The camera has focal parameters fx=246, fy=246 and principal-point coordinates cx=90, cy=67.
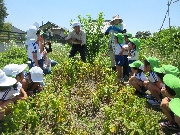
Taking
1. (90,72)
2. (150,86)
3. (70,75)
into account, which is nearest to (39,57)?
(70,75)

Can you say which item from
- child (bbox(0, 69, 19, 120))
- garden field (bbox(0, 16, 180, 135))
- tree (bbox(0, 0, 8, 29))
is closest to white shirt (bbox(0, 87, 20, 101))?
child (bbox(0, 69, 19, 120))

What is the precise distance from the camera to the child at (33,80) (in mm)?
4227

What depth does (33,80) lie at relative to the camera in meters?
4.23

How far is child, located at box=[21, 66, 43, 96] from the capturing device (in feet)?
13.9

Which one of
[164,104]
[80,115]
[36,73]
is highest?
[36,73]

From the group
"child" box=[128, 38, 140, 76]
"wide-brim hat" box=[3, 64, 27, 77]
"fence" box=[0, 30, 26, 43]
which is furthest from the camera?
"fence" box=[0, 30, 26, 43]

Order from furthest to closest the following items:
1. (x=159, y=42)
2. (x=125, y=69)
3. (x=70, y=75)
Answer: (x=159, y=42), (x=125, y=69), (x=70, y=75)

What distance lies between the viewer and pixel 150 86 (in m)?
4.51

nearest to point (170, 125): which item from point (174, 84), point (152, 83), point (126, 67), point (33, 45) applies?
point (174, 84)

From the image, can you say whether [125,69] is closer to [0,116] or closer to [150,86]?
[150,86]

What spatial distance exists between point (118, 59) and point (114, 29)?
1046 millimetres

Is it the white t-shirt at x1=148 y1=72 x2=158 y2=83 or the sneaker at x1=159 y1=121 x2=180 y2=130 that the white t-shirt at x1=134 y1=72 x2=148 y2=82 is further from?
the sneaker at x1=159 y1=121 x2=180 y2=130

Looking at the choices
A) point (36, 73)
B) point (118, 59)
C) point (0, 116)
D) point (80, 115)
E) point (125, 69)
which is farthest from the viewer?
point (125, 69)

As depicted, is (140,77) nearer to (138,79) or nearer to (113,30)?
(138,79)
